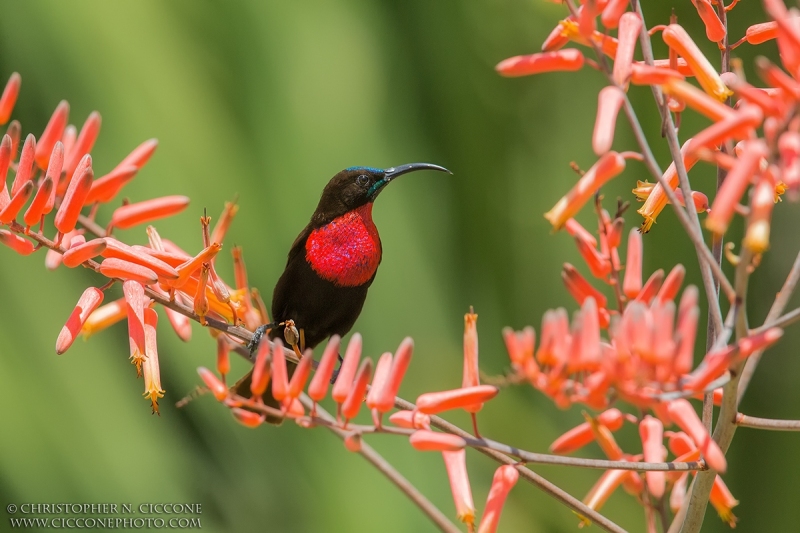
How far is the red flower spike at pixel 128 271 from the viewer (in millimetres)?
725

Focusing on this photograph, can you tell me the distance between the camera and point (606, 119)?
55 cm

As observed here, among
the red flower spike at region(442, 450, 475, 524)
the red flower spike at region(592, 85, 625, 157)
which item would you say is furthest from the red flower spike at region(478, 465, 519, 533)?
Result: the red flower spike at region(592, 85, 625, 157)

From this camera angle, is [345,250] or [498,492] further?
[345,250]

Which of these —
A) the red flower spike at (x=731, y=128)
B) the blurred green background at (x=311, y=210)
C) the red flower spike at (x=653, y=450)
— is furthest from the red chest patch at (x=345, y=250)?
the red flower spike at (x=731, y=128)

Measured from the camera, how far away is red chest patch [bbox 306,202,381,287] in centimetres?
136

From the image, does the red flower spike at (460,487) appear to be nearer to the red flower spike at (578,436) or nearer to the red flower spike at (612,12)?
the red flower spike at (578,436)

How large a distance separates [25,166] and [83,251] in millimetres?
120

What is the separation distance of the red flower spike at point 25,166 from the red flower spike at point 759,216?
61 centimetres

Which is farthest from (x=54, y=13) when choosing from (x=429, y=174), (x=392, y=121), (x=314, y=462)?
(x=314, y=462)

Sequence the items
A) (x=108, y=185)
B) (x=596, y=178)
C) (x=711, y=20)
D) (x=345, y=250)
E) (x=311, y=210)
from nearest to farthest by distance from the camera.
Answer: (x=596, y=178)
(x=711, y=20)
(x=108, y=185)
(x=345, y=250)
(x=311, y=210)

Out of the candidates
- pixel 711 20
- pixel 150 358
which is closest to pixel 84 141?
pixel 150 358

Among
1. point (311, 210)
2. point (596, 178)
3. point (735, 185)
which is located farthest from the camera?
point (311, 210)

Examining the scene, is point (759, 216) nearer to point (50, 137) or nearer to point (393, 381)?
point (393, 381)

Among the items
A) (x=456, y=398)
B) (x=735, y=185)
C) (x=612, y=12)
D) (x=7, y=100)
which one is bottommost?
(x=456, y=398)
